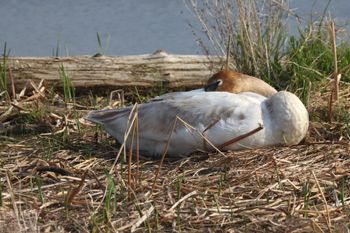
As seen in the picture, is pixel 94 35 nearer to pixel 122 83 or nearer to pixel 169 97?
pixel 122 83

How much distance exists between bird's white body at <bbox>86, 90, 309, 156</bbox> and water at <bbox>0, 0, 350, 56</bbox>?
3.79m

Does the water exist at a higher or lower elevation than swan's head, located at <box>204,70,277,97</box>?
lower

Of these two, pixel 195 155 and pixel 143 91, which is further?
pixel 143 91

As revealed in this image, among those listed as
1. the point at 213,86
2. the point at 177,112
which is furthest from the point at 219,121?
the point at 213,86

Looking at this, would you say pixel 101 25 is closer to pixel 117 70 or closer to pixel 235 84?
pixel 117 70

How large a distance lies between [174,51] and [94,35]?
127 centimetres

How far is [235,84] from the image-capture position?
6.36 meters

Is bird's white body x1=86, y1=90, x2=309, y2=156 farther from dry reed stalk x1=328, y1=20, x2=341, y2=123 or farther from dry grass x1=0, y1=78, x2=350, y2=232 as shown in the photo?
dry reed stalk x1=328, y1=20, x2=341, y2=123

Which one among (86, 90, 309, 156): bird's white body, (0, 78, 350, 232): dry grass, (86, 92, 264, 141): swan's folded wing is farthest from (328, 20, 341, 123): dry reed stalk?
(86, 92, 264, 141): swan's folded wing

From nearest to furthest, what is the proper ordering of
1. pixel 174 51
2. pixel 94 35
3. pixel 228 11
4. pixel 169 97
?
1. pixel 169 97
2. pixel 228 11
3. pixel 174 51
4. pixel 94 35

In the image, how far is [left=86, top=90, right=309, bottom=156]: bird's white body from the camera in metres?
5.68

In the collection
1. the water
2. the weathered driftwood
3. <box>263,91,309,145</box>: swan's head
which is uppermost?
<box>263,91,309,145</box>: swan's head

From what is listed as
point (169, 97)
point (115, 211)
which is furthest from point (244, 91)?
point (115, 211)

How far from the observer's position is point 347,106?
21.4 ft
